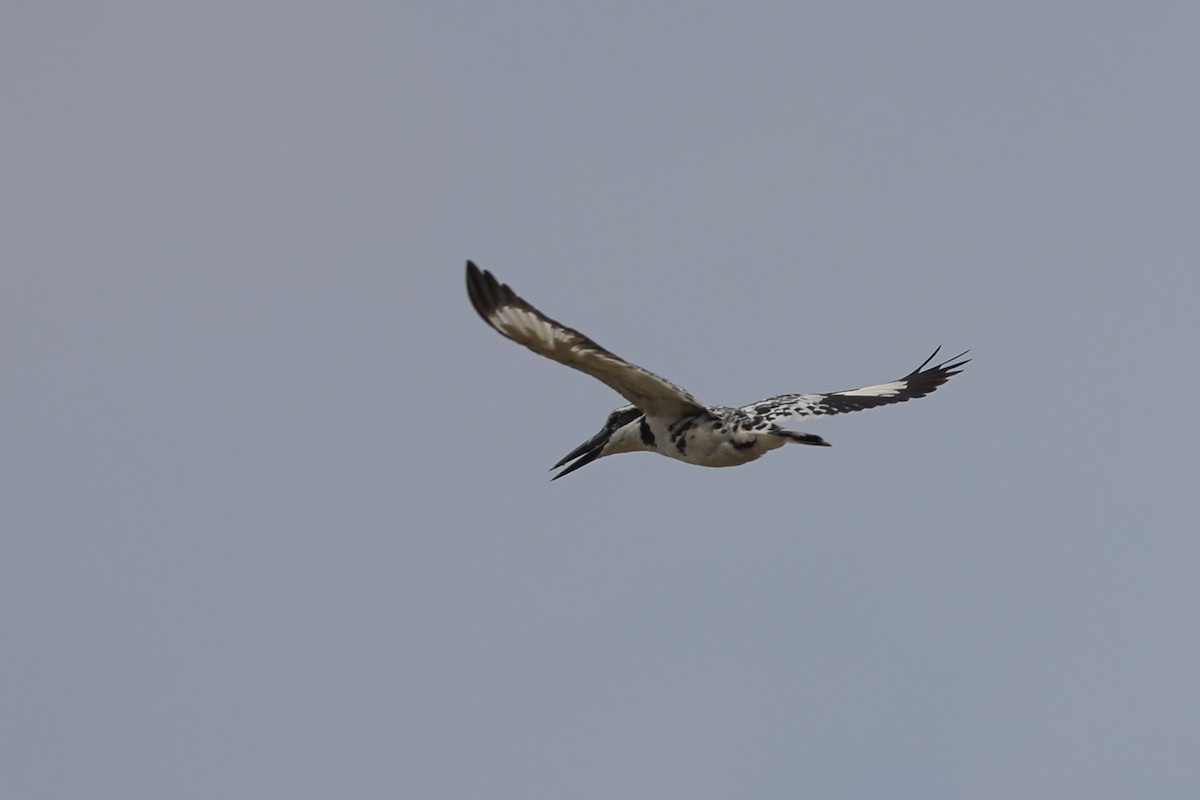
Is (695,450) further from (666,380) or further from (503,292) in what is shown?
(503,292)

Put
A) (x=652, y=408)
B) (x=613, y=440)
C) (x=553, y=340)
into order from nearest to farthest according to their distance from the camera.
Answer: (x=553, y=340) < (x=652, y=408) < (x=613, y=440)

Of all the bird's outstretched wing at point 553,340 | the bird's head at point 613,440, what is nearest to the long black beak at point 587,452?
the bird's head at point 613,440

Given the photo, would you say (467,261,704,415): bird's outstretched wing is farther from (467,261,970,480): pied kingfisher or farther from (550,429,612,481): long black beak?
(550,429,612,481): long black beak

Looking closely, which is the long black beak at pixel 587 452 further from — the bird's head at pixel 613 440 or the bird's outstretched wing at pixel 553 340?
the bird's outstretched wing at pixel 553 340

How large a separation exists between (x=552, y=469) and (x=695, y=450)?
3.01 m

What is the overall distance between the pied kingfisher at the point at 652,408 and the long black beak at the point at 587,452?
0.03 ft

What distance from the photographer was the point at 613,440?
17.8m

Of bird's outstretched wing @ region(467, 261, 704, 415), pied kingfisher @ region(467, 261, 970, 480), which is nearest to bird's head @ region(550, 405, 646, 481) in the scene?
pied kingfisher @ region(467, 261, 970, 480)

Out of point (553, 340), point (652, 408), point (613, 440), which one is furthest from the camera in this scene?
point (613, 440)

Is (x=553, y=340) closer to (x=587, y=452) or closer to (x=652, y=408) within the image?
(x=652, y=408)

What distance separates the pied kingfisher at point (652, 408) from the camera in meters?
14.0

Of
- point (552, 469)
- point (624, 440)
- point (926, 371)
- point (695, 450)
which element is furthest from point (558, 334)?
point (926, 371)

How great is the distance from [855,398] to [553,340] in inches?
228

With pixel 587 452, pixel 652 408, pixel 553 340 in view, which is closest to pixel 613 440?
pixel 587 452
